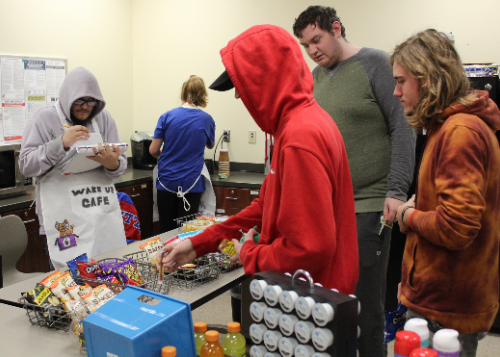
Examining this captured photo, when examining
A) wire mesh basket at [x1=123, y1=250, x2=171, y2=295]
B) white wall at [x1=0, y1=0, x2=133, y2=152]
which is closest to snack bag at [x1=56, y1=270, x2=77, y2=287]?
wire mesh basket at [x1=123, y1=250, x2=171, y2=295]

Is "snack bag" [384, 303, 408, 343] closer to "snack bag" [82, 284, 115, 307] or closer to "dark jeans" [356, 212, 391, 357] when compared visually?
"dark jeans" [356, 212, 391, 357]

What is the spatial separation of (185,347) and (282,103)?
659mm

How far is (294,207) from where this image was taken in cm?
109

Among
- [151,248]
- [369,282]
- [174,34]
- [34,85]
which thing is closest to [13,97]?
[34,85]

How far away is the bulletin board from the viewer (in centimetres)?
382

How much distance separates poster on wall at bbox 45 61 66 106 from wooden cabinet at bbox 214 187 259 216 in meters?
1.68

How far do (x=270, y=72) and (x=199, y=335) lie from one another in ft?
2.36

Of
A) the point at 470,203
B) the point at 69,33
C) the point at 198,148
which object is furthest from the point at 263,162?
the point at 470,203

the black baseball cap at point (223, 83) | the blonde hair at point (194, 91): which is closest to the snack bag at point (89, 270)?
the black baseball cap at point (223, 83)

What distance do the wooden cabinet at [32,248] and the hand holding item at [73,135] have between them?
1.41m

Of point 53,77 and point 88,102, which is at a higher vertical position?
point 53,77

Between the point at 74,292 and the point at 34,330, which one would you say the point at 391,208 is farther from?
the point at 34,330

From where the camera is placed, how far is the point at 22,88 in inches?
155

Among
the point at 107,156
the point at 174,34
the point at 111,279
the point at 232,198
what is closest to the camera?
the point at 111,279
